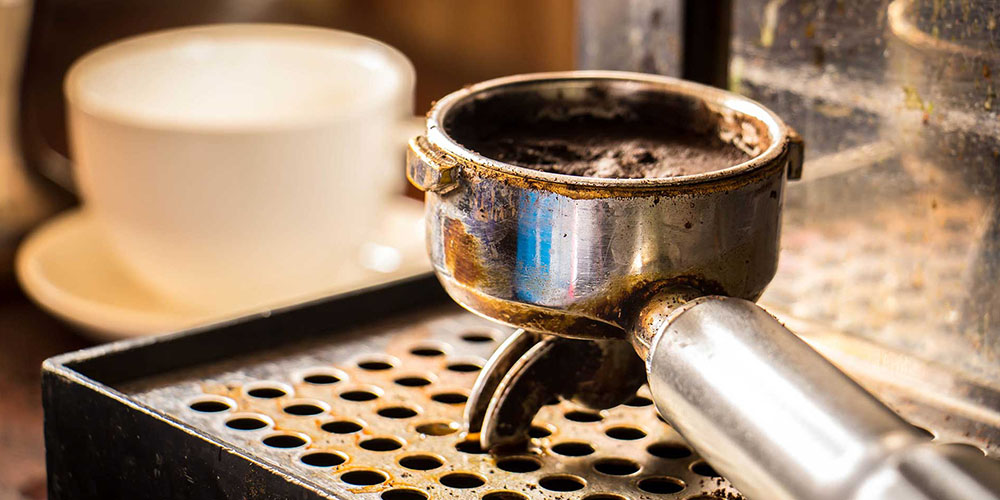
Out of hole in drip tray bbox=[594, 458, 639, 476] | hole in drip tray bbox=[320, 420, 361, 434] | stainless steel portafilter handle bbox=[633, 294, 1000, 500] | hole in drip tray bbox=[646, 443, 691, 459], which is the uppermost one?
stainless steel portafilter handle bbox=[633, 294, 1000, 500]

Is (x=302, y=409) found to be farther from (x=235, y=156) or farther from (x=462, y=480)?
(x=235, y=156)

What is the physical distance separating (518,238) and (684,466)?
0.40 feet

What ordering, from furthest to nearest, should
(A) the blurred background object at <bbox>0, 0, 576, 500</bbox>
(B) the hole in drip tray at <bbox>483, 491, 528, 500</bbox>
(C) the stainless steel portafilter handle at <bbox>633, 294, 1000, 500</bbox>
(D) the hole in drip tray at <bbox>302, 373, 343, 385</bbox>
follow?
1. (A) the blurred background object at <bbox>0, 0, 576, 500</bbox>
2. (D) the hole in drip tray at <bbox>302, 373, 343, 385</bbox>
3. (B) the hole in drip tray at <bbox>483, 491, 528, 500</bbox>
4. (C) the stainless steel portafilter handle at <bbox>633, 294, 1000, 500</bbox>

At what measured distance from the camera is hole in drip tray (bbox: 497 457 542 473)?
1.46 ft

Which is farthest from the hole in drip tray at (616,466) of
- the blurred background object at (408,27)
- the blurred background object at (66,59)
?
the blurred background object at (408,27)

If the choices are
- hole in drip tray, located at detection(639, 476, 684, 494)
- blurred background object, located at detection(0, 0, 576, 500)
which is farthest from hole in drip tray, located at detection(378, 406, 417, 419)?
blurred background object, located at detection(0, 0, 576, 500)

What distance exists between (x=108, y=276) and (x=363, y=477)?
0.46 metres

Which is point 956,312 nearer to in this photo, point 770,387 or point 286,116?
point 770,387

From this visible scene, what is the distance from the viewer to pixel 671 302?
1.24 ft

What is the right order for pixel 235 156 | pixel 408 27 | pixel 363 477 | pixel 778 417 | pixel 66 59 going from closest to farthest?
pixel 778 417 → pixel 363 477 → pixel 235 156 → pixel 66 59 → pixel 408 27

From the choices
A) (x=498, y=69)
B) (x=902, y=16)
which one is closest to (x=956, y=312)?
(x=902, y=16)

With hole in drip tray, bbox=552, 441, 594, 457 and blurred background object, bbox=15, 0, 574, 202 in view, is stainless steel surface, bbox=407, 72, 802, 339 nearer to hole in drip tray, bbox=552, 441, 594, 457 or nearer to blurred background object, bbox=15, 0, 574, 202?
hole in drip tray, bbox=552, 441, 594, 457

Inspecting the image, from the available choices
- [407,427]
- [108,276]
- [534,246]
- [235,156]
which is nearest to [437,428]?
[407,427]

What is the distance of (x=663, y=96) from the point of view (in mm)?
469
